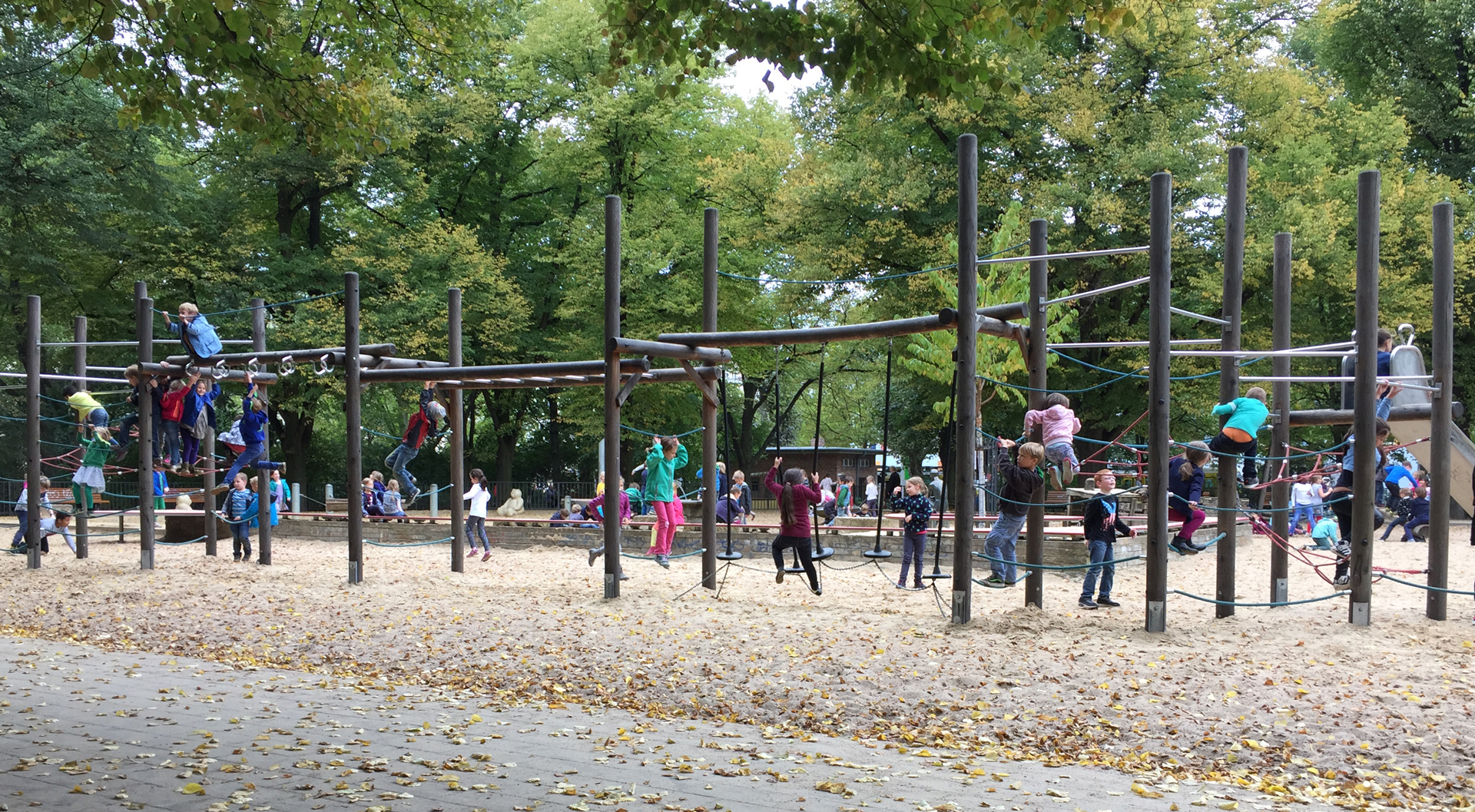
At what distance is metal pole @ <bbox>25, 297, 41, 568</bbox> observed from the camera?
16.4 m

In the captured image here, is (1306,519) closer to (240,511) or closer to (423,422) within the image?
(423,422)

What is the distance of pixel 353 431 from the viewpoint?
14930 mm

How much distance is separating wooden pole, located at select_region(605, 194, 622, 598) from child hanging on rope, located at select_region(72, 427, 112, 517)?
8.73 metres

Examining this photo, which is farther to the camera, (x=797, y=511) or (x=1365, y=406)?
(x=797, y=511)

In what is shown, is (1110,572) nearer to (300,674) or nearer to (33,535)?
(300,674)

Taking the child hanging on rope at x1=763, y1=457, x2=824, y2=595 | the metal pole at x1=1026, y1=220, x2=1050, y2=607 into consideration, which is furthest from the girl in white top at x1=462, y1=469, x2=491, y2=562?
the metal pole at x1=1026, y1=220, x2=1050, y2=607

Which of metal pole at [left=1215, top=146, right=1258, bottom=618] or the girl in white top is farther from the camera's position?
the girl in white top

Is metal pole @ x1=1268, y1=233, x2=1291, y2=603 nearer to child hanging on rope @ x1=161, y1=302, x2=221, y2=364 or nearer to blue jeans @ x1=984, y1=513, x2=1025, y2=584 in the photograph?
blue jeans @ x1=984, y1=513, x2=1025, y2=584

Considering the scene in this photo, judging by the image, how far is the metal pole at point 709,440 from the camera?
44.2ft

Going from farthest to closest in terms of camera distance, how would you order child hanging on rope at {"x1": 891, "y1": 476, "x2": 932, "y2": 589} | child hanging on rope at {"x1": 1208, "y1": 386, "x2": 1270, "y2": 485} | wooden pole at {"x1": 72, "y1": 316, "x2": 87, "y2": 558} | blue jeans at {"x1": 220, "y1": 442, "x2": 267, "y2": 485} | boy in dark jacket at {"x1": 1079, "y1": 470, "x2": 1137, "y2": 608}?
wooden pole at {"x1": 72, "y1": 316, "x2": 87, "y2": 558} → blue jeans at {"x1": 220, "y1": 442, "x2": 267, "y2": 485} → child hanging on rope at {"x1": 891, "y1": 476, "x2": 932, "y2": 589} → boy in dark jacket at {"x1": 1079, "y1": 470, "x2": 1137, "y2": 608} → child hanging on rope at {"x1": 1208, "y1": 386, "x2": 1270, "y2": 485}

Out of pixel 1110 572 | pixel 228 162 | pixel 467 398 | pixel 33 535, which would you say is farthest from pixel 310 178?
pixel 1110 572

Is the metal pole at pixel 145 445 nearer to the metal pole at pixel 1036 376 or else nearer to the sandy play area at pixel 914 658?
the sandy play area at pixel 914 658

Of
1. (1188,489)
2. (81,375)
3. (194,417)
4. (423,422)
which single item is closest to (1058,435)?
(1188,489)

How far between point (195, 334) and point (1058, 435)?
36.8 ft
